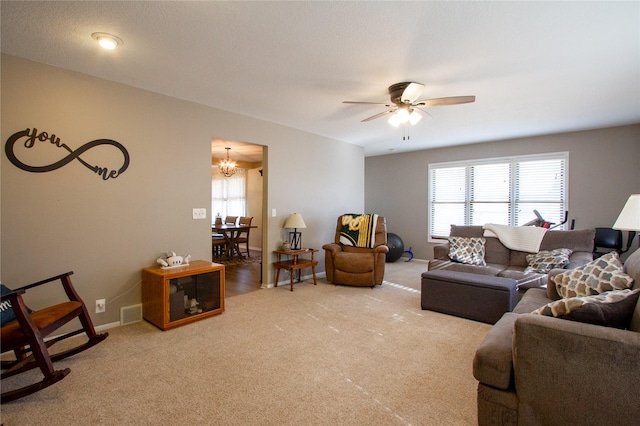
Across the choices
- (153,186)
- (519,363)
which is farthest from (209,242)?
(519,363)

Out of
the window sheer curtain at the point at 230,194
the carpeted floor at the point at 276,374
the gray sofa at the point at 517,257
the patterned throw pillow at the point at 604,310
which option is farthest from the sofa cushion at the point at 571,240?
the window sheer curtain at the point at 230,194

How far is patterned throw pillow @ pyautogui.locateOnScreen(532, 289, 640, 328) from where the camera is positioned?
1553 mm

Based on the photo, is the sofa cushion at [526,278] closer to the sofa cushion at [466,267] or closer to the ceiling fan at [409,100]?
the sofa cushion at [466,267]

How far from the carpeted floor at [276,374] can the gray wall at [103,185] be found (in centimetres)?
78

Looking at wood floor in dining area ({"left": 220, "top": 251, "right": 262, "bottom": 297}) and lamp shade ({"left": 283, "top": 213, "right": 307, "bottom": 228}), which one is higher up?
lamp shade ({"left": 283, "top": 213, "right": 307, "bottom": 228})

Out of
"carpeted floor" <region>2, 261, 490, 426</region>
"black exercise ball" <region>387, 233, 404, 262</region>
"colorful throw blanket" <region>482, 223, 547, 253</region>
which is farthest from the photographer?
"black exercise ball" <region>387, 233, 404, 262</region>

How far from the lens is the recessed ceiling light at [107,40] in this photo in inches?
91.5

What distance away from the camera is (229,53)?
2.60 meters

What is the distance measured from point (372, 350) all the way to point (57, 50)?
143 inches

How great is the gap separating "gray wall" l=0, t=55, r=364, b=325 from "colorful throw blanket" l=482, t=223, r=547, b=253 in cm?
379

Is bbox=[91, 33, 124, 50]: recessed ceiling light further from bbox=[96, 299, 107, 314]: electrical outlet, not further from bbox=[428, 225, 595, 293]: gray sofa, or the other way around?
bbox=[428, 225, 595, 293]: gray sofa

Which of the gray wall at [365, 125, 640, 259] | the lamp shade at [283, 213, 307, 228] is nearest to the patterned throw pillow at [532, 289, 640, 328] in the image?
the lamp shade at [283, 213, 307, 228]

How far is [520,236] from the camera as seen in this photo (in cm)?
442

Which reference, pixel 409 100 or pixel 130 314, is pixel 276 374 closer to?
pixel 130 314
